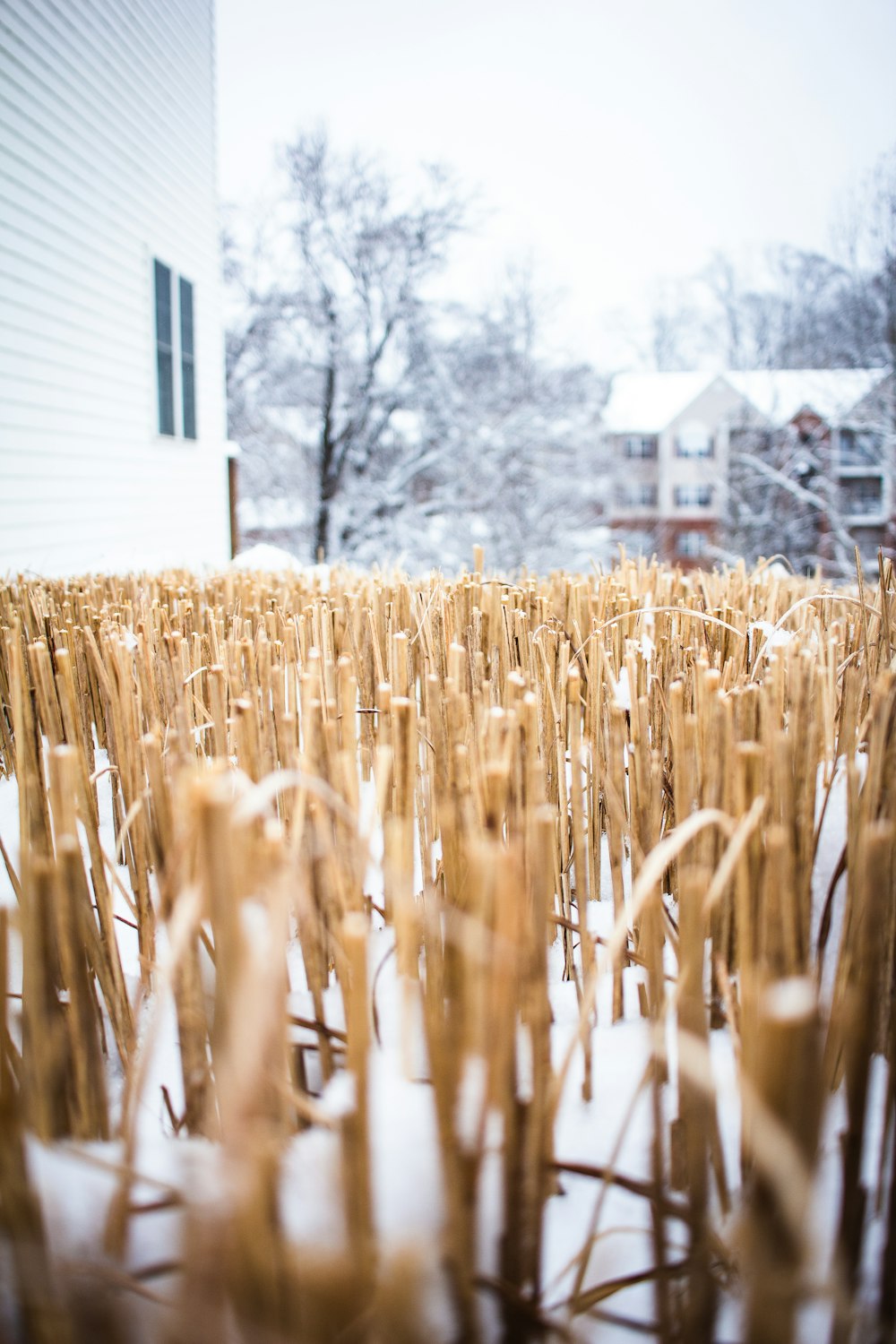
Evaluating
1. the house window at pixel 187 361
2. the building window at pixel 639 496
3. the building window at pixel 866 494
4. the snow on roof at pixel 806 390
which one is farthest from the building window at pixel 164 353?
the building window at pixel 866 494

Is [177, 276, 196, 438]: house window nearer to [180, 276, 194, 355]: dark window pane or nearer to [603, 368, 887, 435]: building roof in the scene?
[180, 276, 194, 355]: dark window pane

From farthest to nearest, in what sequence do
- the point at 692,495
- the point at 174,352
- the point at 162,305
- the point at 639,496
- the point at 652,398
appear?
the point at 652,398 → the point at 692,495 → the point at 639,496 → the point at 174,352 → the point at 162,305

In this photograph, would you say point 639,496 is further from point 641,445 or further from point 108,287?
point 108,287

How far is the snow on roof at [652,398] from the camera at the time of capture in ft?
84.7

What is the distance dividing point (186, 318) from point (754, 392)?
1763cm

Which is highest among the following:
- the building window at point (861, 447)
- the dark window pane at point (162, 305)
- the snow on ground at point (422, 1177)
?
the building window at point (861, 447)

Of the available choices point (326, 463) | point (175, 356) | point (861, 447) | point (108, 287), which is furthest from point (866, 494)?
point (108, 287)

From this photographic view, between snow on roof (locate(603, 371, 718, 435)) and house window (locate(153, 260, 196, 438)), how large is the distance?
743 inches

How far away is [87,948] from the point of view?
1092 mm

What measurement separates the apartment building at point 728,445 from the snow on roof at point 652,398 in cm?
3

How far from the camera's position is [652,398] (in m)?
26.8

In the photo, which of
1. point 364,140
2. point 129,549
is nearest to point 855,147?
point 364,140

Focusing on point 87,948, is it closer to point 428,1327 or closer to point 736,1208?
point 428,1327

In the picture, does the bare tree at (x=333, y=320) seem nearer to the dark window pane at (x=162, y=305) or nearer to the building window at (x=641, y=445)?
the dark window pane at (x=162, y=305)
